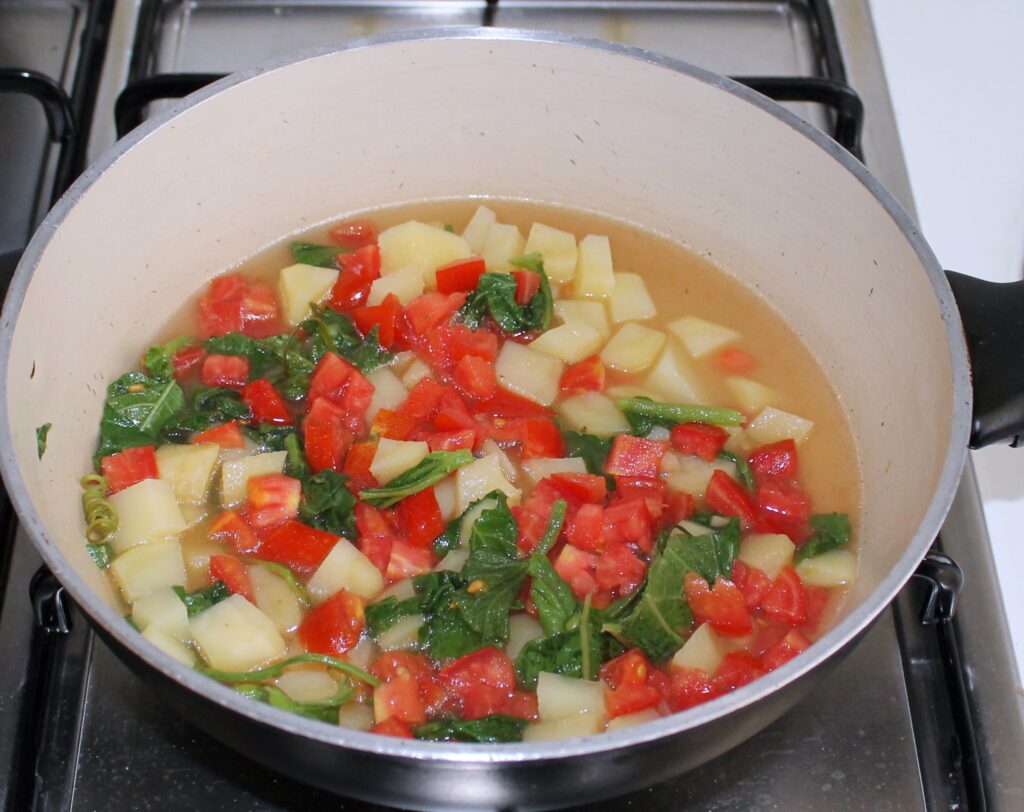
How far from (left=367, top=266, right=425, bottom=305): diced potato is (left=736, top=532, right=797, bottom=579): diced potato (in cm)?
93

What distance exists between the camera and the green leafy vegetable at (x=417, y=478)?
209cm

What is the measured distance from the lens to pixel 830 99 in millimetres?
2641

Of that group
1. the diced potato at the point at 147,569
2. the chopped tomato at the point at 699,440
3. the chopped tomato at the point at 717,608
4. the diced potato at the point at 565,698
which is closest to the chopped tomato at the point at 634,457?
the chopped tomato at the point at 699,440

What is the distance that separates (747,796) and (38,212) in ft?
6.85

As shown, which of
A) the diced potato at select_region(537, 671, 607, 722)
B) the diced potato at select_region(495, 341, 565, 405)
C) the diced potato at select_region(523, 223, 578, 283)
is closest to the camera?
the diced potato at select_region(537, 671, 607, 722)

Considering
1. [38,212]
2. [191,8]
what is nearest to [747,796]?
[38,212]

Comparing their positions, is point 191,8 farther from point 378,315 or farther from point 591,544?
point 591,544

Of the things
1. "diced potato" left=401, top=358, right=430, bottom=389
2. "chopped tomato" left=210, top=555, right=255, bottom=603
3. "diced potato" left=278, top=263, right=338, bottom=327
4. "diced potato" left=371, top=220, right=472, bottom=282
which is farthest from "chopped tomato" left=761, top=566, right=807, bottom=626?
"diced potato" left=278, top=263, right=338, bottom=327

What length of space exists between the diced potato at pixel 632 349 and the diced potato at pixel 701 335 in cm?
5

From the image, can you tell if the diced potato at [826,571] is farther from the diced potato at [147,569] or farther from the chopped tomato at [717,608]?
the diced potato at [147,569]

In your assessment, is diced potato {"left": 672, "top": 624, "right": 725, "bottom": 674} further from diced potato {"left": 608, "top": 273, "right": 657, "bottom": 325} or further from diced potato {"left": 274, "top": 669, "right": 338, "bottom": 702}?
diced potato {"left": 608, "top": 273, "right": 657, "bottom": 325}

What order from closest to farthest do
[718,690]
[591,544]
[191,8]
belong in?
[718,690]
[591,544]
[191,8]

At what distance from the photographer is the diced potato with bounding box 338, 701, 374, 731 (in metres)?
1.81

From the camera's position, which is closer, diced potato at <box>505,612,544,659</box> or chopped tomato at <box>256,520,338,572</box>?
diced potato at <box>505,612,544,659</box>
